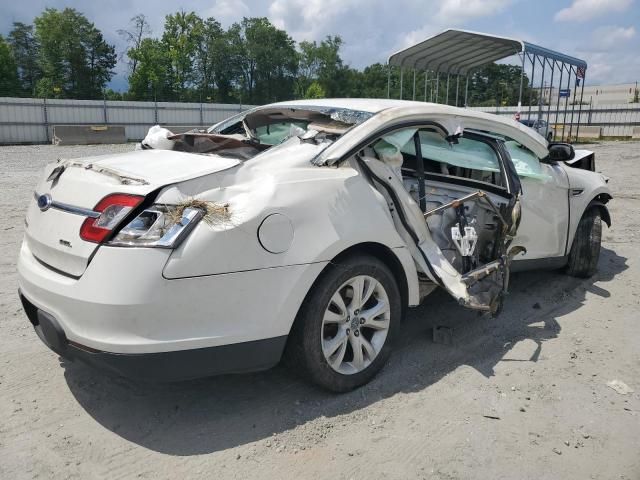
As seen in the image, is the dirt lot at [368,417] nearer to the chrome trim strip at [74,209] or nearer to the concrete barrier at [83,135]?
the chrome trim strip at [74,209]

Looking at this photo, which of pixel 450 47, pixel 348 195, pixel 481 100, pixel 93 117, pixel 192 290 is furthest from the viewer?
pixel 481 100

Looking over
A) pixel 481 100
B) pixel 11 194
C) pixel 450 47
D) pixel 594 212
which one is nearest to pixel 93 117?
pixel 450 47

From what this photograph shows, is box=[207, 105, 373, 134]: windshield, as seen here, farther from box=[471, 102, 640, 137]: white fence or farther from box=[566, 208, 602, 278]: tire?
box=[471, 102, 640, 137]: white fence

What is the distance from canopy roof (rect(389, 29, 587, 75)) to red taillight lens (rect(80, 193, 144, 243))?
1702 cm

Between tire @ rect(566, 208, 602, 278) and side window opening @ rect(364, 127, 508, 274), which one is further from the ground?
side window opening @ rect(364, 127, 508, 274)

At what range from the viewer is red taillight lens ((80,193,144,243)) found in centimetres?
252

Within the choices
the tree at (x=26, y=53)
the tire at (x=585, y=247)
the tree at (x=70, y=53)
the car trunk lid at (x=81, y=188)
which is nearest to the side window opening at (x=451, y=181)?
the car trunk lid at (x=81, y=188)

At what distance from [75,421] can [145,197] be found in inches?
50.1

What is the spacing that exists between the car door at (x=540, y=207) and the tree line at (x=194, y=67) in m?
34.7

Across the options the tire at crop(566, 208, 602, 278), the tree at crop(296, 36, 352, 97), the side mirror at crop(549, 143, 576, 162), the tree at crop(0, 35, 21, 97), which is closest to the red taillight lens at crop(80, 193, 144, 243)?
the side mirror at crop(549, 143, 576, 162)

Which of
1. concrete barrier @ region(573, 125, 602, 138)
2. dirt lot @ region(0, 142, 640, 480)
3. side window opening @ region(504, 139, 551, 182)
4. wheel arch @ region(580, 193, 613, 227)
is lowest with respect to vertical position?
dirt lot @ region(0, 142, 640, 480)

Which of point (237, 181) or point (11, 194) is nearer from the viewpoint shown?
point (237, 181)

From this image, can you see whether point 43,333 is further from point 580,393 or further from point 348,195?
point 580,393

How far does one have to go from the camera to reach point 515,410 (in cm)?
305
